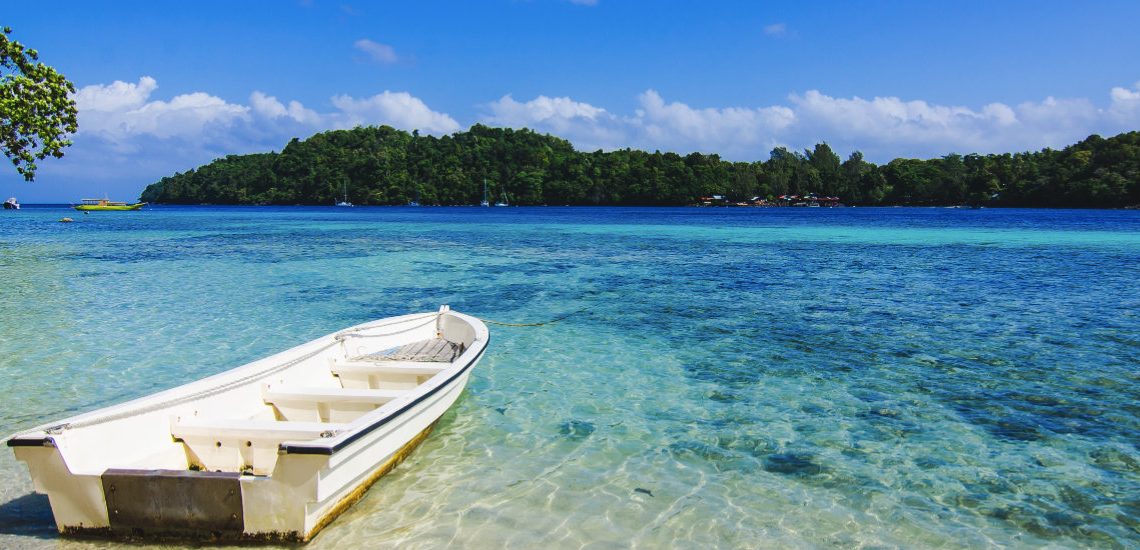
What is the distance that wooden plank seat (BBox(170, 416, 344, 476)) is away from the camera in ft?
19.1

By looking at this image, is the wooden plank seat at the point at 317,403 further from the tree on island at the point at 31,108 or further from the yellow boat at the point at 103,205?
the yellow boat at the point at 103,205

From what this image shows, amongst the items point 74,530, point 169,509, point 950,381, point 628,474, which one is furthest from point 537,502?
point 950,381

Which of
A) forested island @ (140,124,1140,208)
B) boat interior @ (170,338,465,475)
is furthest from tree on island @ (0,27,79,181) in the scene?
forested island @ (140,124,1140,208)

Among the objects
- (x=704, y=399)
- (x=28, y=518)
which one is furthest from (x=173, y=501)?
(x=704, y=399)

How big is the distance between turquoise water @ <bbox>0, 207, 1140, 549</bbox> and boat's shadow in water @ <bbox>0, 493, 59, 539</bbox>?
0.02m

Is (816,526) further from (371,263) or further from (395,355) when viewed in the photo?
(371,263)

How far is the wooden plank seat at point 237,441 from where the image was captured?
5.83 meters

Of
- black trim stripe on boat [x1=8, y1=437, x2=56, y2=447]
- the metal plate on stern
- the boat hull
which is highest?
the boat hull

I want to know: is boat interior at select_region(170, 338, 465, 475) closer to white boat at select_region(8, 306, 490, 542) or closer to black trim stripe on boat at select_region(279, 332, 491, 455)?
white boat at select_region(8, 306, 490, 542)

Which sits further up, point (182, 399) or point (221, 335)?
point (182, 399)

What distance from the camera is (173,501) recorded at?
507 centimetres

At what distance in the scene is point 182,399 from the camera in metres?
6.07

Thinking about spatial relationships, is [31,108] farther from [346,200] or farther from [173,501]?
[346,200]

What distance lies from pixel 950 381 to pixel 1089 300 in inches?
485
